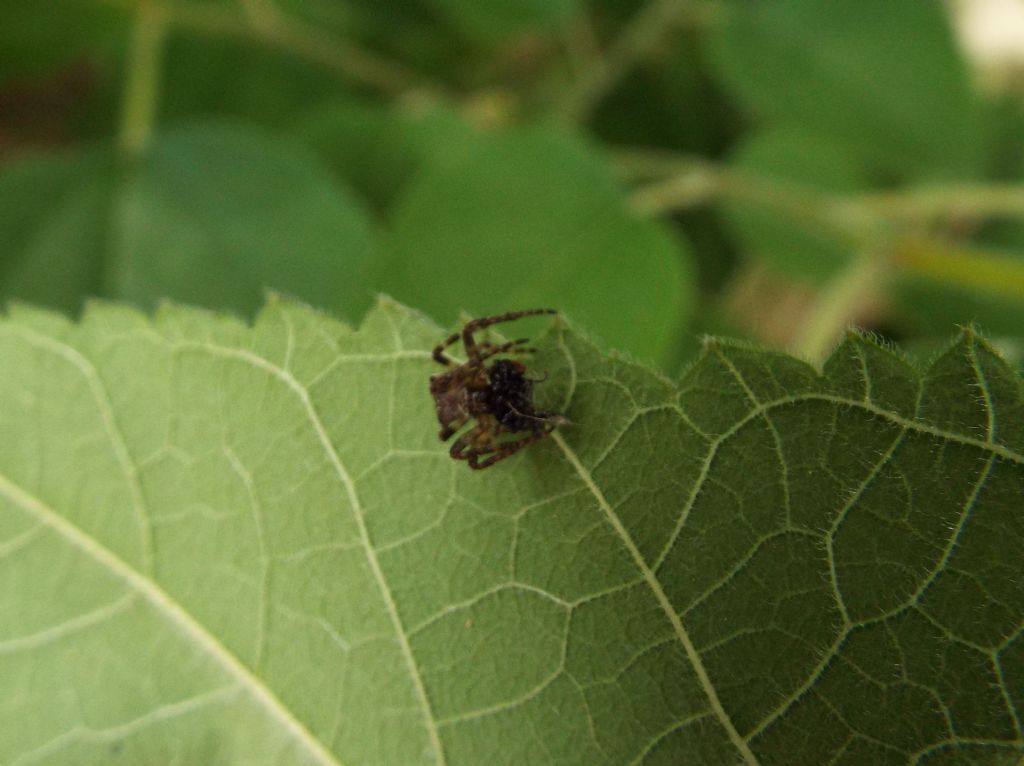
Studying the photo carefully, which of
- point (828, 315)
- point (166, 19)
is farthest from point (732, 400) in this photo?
point (166, 19)

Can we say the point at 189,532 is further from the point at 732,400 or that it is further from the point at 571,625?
the point at 732,400

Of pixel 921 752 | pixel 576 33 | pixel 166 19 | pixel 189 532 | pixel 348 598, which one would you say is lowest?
pixel 921 752

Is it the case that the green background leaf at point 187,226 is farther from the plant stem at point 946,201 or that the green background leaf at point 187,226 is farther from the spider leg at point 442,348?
the plant stem at point 946,201

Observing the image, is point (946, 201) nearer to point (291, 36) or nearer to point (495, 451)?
point (495, 451)

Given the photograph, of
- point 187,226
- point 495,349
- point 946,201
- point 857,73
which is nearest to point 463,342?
point 495,349

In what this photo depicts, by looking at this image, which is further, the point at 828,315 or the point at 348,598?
the point at 828,315

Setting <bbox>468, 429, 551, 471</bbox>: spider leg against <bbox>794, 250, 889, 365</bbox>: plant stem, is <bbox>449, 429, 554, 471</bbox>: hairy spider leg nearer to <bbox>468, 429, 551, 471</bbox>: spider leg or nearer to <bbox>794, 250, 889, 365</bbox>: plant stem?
<bbox>468, 429, 551, 471</bbox>: spider leg
